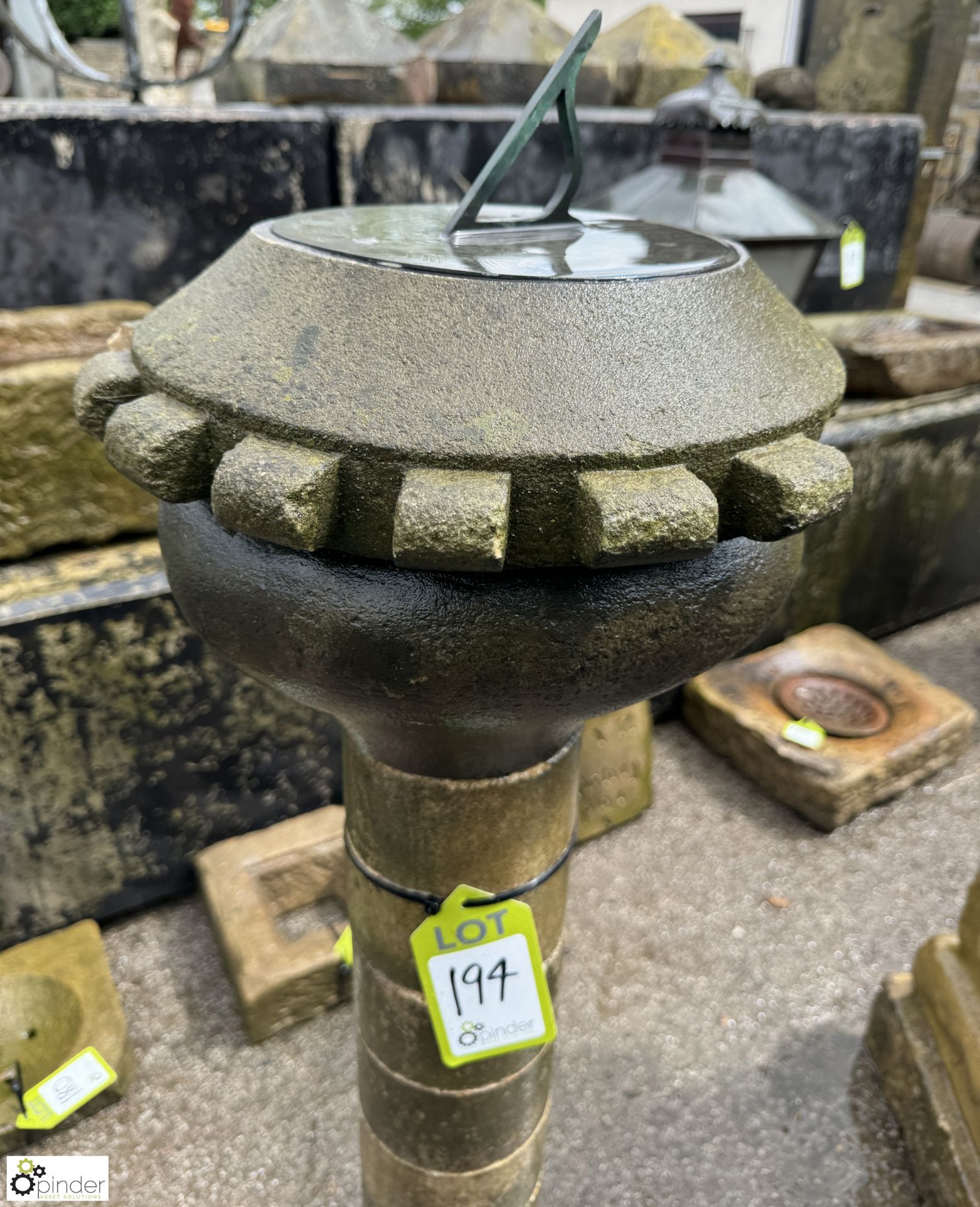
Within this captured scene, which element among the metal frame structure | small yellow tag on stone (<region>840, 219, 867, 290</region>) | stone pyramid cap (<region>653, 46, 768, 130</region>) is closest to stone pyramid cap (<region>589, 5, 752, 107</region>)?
small yellow tag on stone (<region>840, 219, 867, 290</region>)

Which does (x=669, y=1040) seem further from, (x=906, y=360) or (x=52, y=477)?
(x=906, y=360)

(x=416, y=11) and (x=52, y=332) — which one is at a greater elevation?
(x=416, y=11)

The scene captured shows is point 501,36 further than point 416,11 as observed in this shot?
No

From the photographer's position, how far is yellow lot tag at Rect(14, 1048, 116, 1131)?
4.32 ft

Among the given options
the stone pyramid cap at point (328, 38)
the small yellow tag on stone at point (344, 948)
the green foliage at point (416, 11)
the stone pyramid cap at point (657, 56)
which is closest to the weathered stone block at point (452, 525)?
Answer: the small yellow tag on stone at point (344, 948)

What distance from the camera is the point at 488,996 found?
78 centimetres

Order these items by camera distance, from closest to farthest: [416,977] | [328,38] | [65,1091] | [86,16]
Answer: [416,977]
[65,1091]
[328,38]
[86,16]

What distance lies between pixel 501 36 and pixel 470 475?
3142 mm

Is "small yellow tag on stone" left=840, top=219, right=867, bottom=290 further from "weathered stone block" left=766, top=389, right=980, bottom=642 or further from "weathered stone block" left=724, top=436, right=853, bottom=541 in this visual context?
"weathered stone block" left=724, top=436, right=853, bottom=541

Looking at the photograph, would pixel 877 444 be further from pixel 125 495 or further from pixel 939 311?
pixel 939 311

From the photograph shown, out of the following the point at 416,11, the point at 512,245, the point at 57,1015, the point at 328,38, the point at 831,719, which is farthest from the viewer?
the point at 416,11

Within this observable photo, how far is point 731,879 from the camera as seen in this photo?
1.90 metres

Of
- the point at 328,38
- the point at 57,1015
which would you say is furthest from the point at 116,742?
the point at 328,38

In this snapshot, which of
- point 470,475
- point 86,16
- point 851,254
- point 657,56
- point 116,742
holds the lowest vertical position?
point 116,742
